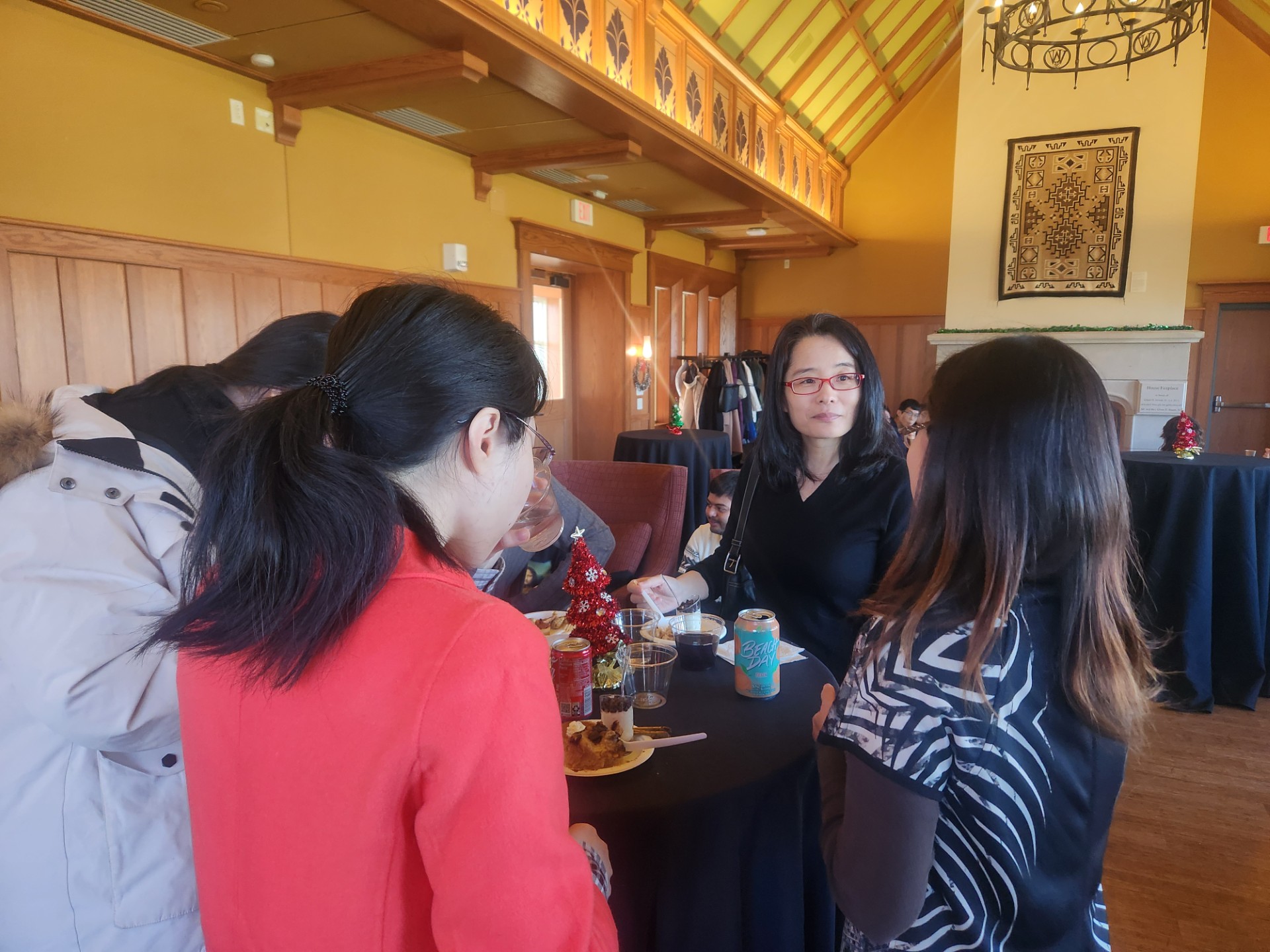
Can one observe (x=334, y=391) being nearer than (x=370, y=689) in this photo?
No

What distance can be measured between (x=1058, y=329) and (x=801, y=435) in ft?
20.0

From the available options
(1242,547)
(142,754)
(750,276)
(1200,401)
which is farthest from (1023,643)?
(750,276)

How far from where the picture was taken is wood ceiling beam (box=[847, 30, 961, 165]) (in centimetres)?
848

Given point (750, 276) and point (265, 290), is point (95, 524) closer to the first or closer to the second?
point (265, 290)

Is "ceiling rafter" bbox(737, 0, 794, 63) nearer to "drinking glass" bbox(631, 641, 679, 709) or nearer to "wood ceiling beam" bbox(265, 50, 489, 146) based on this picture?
"wood ceiling beam" bbox(265, 50, 489, 146)

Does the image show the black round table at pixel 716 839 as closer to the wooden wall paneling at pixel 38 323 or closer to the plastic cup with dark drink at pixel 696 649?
the plastic cup with dark drink at pixel 696 649

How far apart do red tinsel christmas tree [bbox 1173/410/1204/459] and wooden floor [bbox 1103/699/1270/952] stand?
1233 millimetres

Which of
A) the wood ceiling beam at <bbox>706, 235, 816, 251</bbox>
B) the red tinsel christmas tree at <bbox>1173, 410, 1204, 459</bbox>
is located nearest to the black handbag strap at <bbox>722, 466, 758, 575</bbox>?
the red tinsel christmas tree at <bbox>1173, 410, 1204, 459</bbox>

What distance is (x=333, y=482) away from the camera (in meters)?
0.64

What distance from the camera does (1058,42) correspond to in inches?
142

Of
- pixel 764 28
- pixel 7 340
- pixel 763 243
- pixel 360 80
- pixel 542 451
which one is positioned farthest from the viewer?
pixel 763 243

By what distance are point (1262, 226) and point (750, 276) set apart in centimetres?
536

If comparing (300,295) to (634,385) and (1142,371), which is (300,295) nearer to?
(634,385)

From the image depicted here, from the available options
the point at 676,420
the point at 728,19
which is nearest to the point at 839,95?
the point at 728,19
